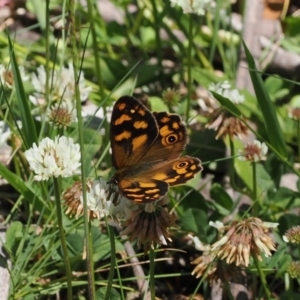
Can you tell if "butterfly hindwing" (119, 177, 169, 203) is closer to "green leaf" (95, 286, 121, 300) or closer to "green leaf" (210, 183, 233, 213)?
"green leaf" (95, 286, 121, 300)

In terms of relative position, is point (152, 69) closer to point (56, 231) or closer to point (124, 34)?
point (124, 34)

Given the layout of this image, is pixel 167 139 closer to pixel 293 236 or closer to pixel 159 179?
pixel 159 179

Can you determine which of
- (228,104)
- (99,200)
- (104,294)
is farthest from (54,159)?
(228,104)

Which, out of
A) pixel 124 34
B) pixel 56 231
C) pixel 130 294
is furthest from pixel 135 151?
pixel 124 34

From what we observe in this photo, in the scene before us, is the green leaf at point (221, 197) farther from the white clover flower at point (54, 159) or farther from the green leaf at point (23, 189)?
the white clover flower at point (54, 159)

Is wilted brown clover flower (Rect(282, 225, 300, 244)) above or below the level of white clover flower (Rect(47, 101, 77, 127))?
below

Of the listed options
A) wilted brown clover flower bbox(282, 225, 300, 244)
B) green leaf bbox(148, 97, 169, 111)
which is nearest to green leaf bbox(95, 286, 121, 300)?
wilted brown clover flower bbox(282, 225, 300, 244)
